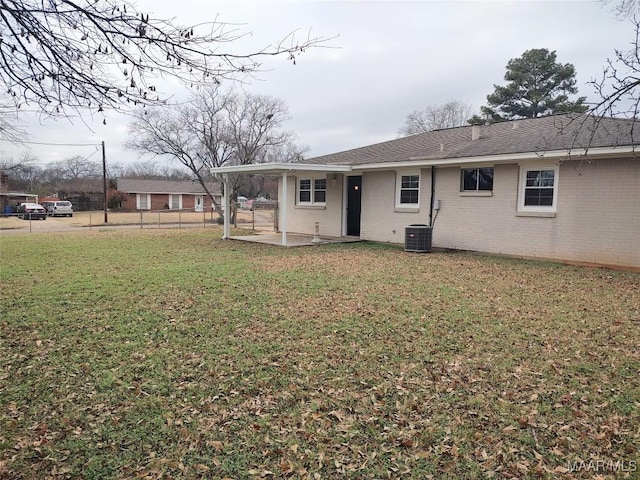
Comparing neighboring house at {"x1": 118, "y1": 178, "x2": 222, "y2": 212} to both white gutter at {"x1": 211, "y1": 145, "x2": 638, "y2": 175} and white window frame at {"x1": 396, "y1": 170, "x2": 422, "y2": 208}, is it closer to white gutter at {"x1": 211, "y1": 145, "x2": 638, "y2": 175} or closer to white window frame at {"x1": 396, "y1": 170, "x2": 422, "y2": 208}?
white gutter at {"x1": 211, "y1": 145, "x2": 638, "y2": 175}

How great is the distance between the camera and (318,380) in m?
3.79

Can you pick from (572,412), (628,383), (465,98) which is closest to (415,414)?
(572,412)

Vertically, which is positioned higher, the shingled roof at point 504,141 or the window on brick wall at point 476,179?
the shingled roof at point 504,141

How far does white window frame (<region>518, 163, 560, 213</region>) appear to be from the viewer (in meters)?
10.4

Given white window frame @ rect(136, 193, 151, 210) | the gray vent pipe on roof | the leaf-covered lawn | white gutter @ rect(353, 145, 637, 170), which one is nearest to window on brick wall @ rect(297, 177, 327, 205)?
white gutter @ rect(353, 145, 637, 170)

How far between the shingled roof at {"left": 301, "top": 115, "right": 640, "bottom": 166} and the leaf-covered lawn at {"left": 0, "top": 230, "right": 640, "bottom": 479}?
374cm

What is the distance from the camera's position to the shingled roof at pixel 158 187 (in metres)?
48.5

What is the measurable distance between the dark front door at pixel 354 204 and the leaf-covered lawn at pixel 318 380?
8.13 meters

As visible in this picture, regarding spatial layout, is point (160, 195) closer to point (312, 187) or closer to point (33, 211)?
point (33, 211)

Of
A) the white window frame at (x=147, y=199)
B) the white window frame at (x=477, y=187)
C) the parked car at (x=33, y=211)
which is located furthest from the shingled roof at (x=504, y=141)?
the white window frame at (x=147, y=199)

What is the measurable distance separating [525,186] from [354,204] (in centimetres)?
615

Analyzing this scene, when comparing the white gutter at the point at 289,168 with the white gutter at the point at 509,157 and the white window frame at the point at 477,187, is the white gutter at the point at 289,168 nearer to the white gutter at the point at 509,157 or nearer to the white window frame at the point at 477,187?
the white gutter at the point at 509,157

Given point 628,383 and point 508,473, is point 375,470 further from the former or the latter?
point 628,383

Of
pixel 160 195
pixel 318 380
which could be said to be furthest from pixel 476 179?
pixel 160 195
